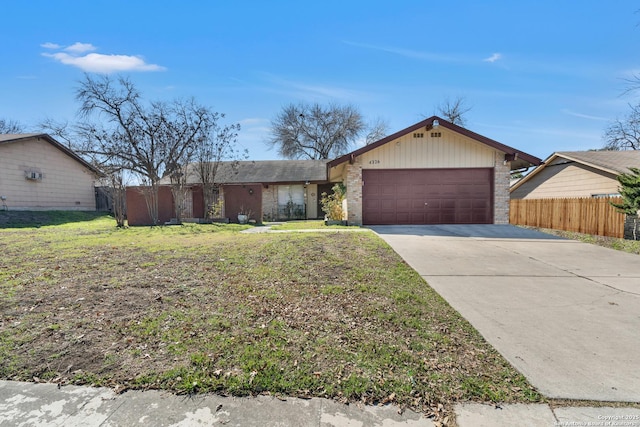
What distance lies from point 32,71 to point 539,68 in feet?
63.7

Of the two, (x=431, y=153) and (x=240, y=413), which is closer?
(x=240, y=413)

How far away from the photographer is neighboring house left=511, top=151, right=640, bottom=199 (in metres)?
14.2

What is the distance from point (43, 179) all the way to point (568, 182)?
3022 centimetres

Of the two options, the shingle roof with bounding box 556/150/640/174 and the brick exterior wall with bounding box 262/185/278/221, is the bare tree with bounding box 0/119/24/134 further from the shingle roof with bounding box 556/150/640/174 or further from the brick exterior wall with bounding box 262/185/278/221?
the shingle roof with bounding box 556/150/640/174

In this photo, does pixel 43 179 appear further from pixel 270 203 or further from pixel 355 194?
pixel 355 194

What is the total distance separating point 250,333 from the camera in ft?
9.75

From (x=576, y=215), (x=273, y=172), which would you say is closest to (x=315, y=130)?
(x=273, y=172)

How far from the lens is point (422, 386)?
2.21m

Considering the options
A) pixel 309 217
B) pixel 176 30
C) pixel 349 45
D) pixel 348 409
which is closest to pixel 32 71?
pixel 176 30

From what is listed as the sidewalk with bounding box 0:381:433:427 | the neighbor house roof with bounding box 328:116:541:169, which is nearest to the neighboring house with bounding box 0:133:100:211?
the neighbor house roof with bounding box 328:116:541:169

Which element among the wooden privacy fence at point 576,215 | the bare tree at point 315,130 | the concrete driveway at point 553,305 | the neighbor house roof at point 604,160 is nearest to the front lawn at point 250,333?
the concrete driveway at point 553,305

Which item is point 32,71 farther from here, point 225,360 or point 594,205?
point 594,205

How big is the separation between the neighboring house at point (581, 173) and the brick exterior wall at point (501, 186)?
1.45 metres

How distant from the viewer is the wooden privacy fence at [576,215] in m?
10.1
